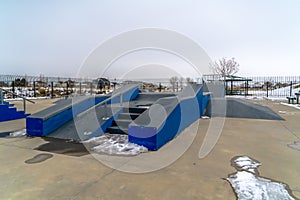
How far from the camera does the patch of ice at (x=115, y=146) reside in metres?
3.88

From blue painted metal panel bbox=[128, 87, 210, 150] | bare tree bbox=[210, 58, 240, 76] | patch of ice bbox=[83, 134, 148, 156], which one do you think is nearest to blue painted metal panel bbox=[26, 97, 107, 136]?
patch of ice bbox=[83, 134, 148, 156]

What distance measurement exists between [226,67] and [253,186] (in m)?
29.1

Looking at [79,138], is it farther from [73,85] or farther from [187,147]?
[73,85]

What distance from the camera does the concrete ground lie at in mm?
2318

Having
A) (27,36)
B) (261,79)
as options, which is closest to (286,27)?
(261,79)

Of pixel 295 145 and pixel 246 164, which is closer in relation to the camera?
pixel 246 164

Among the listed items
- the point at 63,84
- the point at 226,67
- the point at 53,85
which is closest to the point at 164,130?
the point at 53,85

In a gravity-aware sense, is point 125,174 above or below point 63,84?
below

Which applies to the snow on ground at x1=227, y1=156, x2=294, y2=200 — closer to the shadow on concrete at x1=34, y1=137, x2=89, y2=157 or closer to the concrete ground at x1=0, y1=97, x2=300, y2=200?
the concrete ground at x1=0, y1=97, x2=300, y2=200

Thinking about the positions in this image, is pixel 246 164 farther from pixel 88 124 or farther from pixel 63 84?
pixel 63 84

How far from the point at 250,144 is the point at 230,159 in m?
1.33

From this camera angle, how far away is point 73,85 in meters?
20.0

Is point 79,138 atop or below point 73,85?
below

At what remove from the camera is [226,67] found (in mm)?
28812
